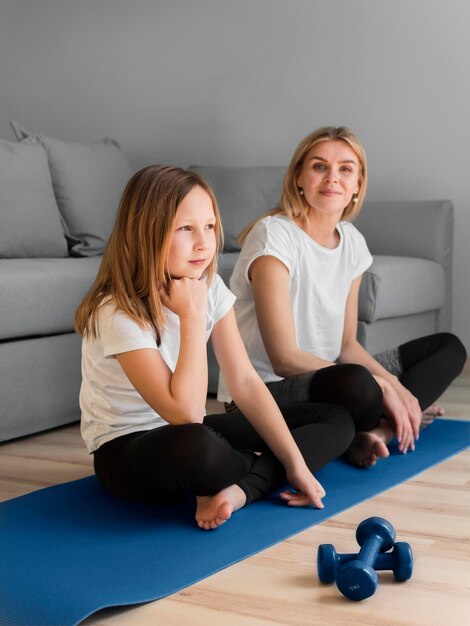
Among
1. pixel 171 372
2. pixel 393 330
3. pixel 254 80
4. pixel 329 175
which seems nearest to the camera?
pixel 171 372

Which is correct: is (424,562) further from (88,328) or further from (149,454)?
(88,328)

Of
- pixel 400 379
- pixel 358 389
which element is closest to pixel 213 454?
pixel 358 389

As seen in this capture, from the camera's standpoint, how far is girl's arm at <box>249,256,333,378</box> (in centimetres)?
206

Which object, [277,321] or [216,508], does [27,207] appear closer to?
[277,321]

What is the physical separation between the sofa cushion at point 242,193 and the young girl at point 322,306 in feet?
4.07

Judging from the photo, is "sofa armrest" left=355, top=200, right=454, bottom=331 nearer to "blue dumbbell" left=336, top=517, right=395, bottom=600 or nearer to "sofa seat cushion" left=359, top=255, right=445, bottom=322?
"sofa seat cushion" left=359, top=255, right=445, bottom=322

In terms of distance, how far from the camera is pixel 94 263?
2.86 m

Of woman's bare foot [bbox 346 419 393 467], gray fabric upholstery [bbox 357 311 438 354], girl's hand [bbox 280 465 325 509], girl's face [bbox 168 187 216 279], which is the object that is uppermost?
girl's face [bbox 168 187 216 279]

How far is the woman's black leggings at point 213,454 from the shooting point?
Answer: 62.1 inches

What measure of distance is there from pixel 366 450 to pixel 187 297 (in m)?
0.64

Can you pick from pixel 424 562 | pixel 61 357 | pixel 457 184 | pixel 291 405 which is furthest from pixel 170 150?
pixel 424 562

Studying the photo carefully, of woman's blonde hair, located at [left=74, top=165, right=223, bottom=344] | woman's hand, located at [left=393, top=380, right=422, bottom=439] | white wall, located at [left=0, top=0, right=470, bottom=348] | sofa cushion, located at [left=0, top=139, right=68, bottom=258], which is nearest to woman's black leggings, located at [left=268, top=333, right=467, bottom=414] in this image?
woman's hand, located at [left=393, top=380, right=422, bottom=439]

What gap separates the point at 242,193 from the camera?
3.66 meters

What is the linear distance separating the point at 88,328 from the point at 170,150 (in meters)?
2.80
